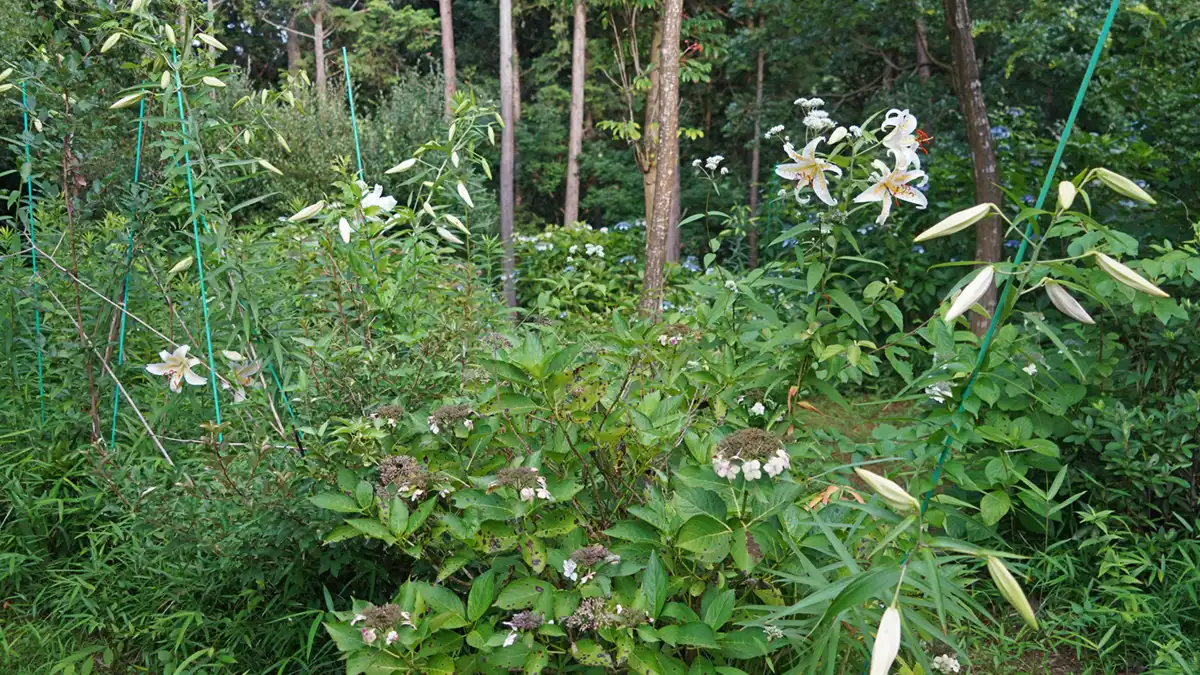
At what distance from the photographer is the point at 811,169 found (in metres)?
1.84

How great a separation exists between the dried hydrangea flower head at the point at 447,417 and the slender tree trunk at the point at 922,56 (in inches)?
252

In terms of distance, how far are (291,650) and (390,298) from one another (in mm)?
910

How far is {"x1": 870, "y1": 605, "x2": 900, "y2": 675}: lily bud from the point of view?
35.1 inches

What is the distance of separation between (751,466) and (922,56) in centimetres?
720

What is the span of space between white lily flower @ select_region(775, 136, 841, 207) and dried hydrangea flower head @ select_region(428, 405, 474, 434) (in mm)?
857

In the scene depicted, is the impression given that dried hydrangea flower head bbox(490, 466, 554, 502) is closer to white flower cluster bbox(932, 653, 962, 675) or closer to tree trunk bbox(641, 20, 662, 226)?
white flower cluster bbox(932, 653, 962, 675)

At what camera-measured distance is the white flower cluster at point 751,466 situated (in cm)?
132

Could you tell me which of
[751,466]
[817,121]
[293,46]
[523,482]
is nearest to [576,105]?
[293,46]

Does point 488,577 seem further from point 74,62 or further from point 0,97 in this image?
point 0,97

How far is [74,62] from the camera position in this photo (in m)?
2.40

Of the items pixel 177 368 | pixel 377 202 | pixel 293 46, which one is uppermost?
Result: pixel 377 202

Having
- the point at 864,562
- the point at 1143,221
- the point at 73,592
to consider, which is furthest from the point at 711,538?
the point at 1143,221

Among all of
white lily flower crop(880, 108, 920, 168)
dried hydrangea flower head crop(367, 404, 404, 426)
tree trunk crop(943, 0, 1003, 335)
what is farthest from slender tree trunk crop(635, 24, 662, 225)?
dried hydrangea flower head crop(367, 404, 404, 426)

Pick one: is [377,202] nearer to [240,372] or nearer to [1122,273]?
[240,372]
